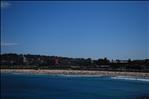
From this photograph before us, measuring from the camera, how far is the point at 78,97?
137ft

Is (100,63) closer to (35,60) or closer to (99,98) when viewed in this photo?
(35,60)

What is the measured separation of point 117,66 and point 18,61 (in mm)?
65699

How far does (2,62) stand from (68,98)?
135 metres

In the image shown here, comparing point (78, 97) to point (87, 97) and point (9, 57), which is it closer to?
point (87, 97)

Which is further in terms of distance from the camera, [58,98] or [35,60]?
[35,60]

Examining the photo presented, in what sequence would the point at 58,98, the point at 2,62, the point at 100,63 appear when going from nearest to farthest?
the point at 58,98 < the point at 100,63 < the point at 2,62

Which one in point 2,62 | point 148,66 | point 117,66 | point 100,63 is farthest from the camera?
point 2,62

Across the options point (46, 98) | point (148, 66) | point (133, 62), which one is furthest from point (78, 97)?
point (133, 62)

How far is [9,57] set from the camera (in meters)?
183

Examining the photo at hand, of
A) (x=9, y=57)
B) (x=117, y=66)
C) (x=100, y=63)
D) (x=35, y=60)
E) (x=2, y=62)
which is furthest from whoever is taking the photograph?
(x=35, y=60)

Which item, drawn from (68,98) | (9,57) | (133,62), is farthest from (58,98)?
(9,57)

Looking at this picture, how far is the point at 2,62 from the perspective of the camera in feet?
558

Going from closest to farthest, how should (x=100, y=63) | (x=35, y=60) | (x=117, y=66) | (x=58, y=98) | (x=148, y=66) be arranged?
1. (x=58, y=98)
2. (x=148, y=66)
3. (x=117, y=66)
4. (x=100, y=63)
5. (x=35, y=60)

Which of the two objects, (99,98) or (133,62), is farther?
(133,62)
